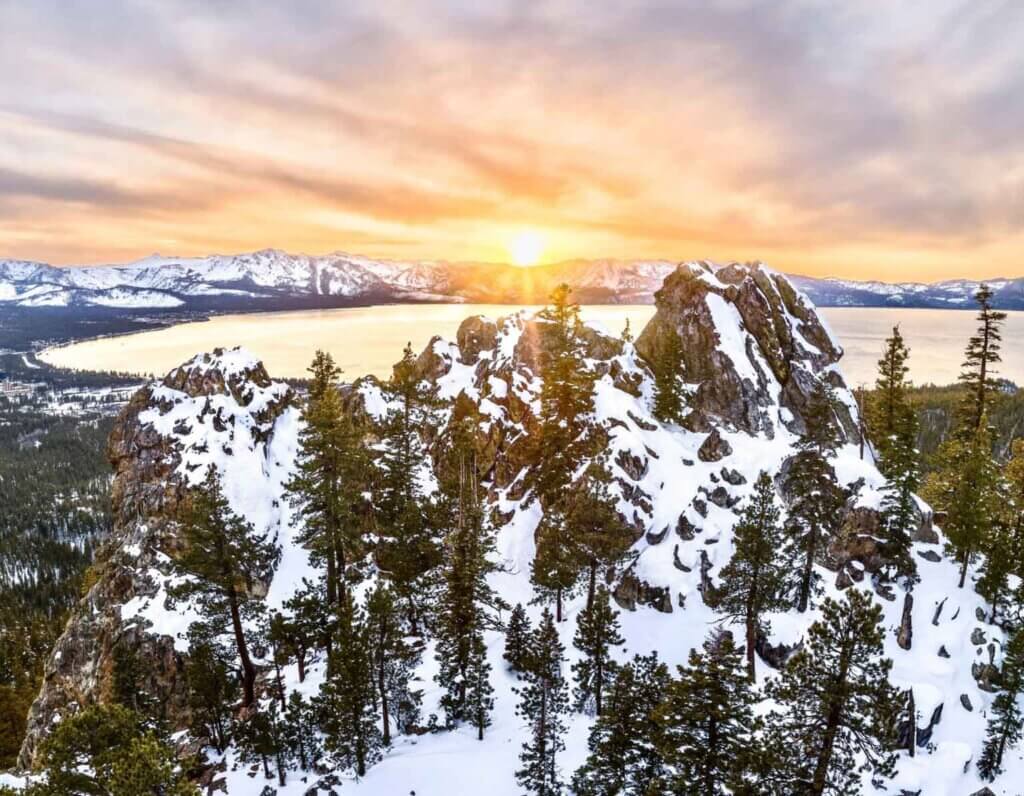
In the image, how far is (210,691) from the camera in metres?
30.9

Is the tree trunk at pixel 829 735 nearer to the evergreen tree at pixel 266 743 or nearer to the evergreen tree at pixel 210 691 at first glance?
the evergreen tree at pixel 266 743

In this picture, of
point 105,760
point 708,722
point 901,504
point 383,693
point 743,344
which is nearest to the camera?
point 105,760

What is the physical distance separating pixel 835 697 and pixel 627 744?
9.79m

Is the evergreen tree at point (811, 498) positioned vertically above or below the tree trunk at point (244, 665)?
above

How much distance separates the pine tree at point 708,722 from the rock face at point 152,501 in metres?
41.5

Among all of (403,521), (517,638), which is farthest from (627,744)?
(403,521)

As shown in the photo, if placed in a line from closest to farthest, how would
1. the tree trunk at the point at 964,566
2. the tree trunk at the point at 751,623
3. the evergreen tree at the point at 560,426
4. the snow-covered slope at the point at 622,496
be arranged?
1. the tree trunk at the point at 751,623
2. the snow-covered slope at the point at 622,496
3. the tree trunk at the point at 964,566
4. the evergreen tree at the point at 560,426

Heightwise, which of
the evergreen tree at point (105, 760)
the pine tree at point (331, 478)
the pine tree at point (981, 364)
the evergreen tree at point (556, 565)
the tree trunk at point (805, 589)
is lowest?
the tree trunk at point (805, 589)

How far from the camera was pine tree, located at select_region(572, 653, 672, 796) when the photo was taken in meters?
23.2

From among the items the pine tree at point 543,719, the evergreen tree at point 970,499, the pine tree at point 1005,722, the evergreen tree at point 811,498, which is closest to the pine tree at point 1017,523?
the evergreen tree at point 970,499

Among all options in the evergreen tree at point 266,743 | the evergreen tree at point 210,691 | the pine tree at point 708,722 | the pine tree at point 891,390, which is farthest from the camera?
the pine tree at point 891,390

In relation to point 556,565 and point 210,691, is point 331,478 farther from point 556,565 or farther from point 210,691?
point 556,565

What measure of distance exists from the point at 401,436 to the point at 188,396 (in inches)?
1239

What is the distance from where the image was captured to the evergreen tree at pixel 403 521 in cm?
3653
